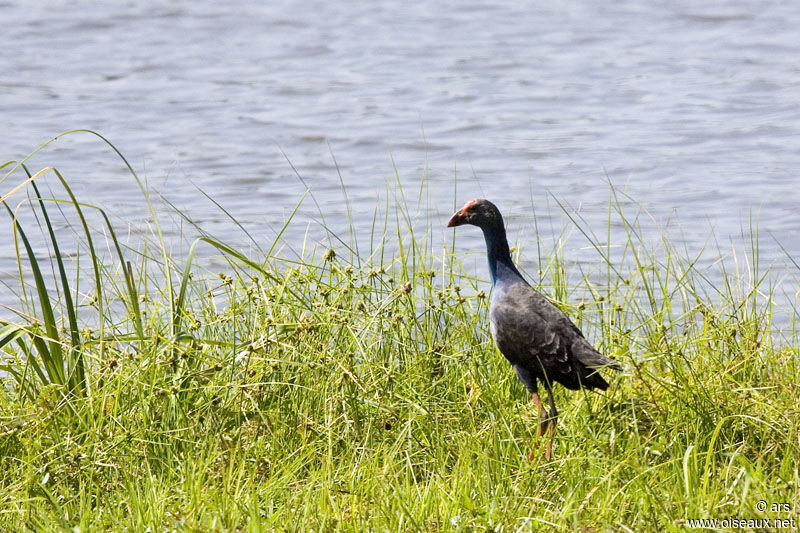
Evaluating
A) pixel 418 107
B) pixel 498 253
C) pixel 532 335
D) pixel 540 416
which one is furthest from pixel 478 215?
pixel 418 107

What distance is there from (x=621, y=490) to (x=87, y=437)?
188cm

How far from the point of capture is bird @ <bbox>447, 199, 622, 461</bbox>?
458cm

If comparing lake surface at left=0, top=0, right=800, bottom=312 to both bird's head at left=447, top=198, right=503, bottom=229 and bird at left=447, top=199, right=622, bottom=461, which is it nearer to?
bird's head at left=447, top=198, right=503, bottom=229

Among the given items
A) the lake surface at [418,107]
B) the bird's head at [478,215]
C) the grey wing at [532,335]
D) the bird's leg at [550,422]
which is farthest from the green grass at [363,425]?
the lake surface at [418,107]

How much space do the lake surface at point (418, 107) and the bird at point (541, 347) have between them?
8.41ft

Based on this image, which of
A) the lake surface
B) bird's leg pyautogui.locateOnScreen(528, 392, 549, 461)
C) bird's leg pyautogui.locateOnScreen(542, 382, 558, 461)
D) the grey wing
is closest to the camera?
bird's leg pyautogui.locateOnScreen(542, 382, 558, 461)

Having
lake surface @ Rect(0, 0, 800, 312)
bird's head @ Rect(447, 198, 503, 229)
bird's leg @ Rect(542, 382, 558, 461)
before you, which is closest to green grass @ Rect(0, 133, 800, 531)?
bird's leg @ Rect(542, 382, 558, 461)

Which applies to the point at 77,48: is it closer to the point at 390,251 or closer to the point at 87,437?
the point at 390,251

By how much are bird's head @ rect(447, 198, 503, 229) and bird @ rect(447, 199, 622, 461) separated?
0.87ft

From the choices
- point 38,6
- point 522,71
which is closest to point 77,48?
point 38,6

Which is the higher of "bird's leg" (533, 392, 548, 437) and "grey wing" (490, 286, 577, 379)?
"grey wing" (490, 286, 577, 379)

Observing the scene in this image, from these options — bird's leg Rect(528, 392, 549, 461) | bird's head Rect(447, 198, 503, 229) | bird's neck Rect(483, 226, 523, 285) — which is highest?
bird's head Rect(447, 198, 503, 229)

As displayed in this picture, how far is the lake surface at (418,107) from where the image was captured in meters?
9.46

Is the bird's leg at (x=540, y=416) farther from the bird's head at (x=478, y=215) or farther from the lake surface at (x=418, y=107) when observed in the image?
the lake surface at (x=418, y=107)
